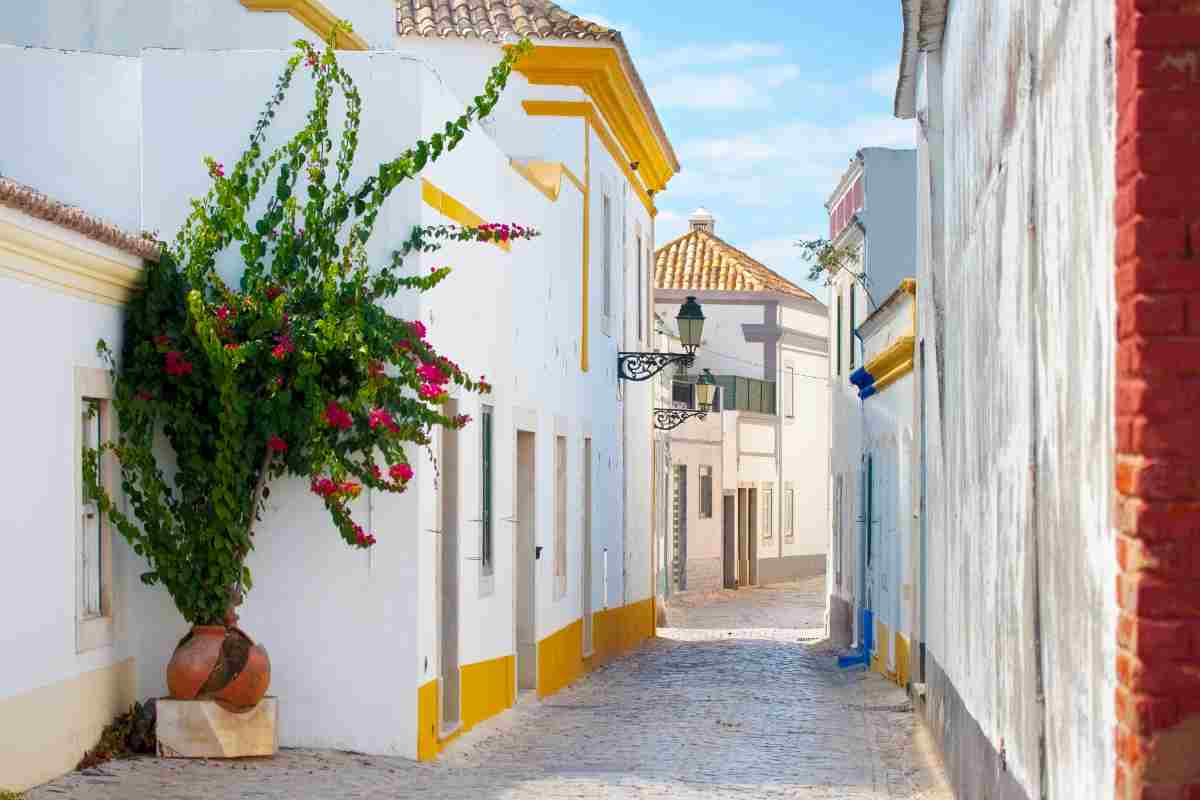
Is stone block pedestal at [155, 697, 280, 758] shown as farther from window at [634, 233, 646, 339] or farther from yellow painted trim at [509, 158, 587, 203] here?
window at [634, 233, 646, 339]

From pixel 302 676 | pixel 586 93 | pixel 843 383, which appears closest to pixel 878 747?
pixel 302 676

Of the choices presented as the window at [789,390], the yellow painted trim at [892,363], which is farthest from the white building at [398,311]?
the window at [789,390]

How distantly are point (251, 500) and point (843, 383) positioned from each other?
18644mm

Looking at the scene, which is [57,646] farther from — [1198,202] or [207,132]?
[1198,202]

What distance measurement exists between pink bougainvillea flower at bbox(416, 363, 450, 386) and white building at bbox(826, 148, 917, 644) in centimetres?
1367

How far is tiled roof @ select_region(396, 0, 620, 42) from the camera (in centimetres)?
2023

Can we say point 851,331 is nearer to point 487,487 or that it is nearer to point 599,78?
point 599,78

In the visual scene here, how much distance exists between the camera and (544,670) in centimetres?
1741

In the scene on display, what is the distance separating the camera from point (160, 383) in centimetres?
1064

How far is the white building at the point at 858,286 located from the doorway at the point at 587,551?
454 centimetres

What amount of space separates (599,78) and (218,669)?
1135 centimetres

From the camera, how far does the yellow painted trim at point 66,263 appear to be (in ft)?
29.5

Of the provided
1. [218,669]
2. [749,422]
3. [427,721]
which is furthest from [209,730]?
[749,422]

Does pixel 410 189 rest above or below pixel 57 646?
above
